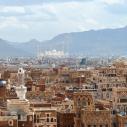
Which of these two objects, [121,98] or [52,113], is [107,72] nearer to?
[121,98]

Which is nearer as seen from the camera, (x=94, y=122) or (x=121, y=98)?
(x=94, y=122)

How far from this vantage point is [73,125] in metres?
58.7

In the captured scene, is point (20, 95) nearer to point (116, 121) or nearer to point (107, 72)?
point (116, 121)

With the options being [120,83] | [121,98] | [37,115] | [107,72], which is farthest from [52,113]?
[107,72]

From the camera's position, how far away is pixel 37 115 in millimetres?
59781

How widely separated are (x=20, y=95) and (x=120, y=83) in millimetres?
53682

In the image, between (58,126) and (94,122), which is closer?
(94,122)

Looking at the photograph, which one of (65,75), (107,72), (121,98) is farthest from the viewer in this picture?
(65,75)

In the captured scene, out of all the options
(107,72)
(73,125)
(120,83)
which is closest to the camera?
(73,125)

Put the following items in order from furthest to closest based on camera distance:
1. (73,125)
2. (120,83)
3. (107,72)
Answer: (107,72) < (120,83) < (73,125)

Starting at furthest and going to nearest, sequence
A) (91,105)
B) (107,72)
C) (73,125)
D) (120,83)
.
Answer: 1. (107,72)
2. (120,83)
3. (91,105)
4. (73,125)

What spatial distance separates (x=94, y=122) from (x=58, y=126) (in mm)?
10709

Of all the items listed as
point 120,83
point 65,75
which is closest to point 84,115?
point 120,83

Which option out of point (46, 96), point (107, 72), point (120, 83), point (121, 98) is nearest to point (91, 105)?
point (121, 98)
